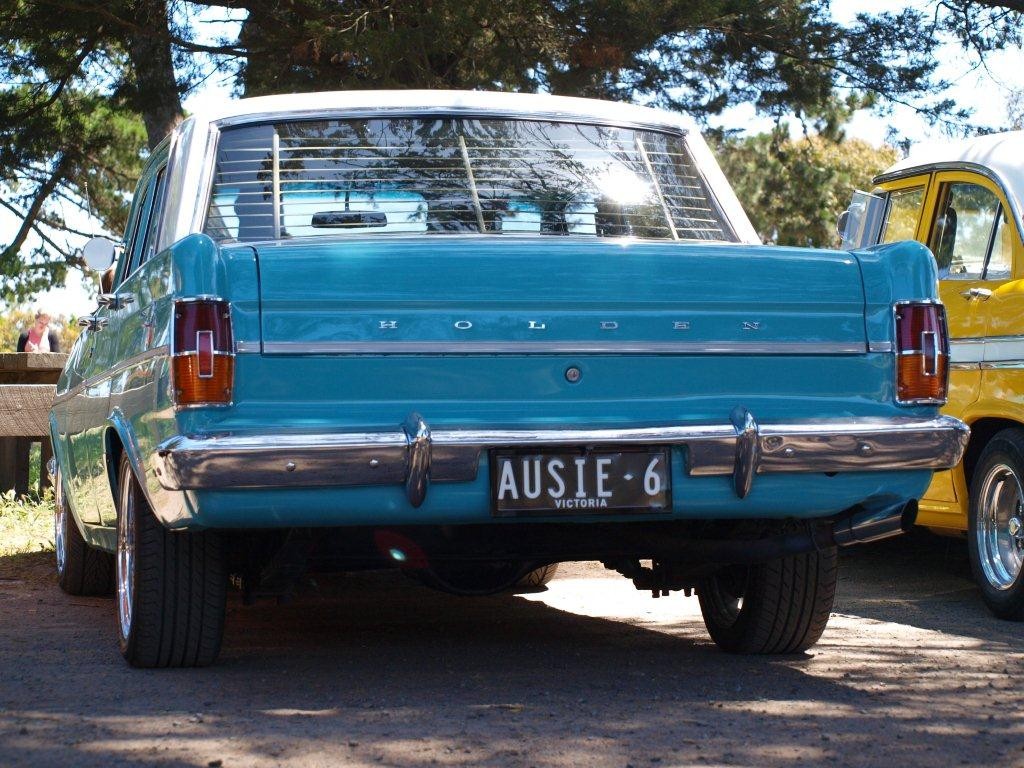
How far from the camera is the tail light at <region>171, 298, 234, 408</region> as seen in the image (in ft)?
13.9

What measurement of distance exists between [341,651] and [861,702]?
75.6 inches

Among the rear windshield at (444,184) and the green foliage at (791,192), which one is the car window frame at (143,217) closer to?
the rear windshield at (444,184)

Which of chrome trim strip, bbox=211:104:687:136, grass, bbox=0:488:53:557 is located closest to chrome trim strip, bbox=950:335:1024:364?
chrome trim strip, bbox=211:104:687:136

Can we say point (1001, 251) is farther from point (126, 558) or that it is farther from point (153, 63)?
point (153, 63)

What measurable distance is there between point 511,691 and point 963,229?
162 inches

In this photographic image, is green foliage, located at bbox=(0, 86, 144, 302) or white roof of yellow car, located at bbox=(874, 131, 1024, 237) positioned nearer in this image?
white roof of yellow car, located at bbox=(874, 131, 1024, 237)

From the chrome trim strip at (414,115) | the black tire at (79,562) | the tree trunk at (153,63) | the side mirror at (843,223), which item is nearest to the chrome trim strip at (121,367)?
the black tire at (79,562)

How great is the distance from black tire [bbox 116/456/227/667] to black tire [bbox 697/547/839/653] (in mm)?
1823

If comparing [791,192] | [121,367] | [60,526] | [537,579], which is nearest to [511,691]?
[121,367]

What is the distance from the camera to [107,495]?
5.58 m

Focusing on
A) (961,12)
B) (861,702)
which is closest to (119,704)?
(861,702)

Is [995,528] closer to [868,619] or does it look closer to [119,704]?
[868,619]

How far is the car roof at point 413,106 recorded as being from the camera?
5566mm

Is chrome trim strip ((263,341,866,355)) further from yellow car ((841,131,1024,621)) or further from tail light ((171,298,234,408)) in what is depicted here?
yellow car ((841,131,1024,621))
